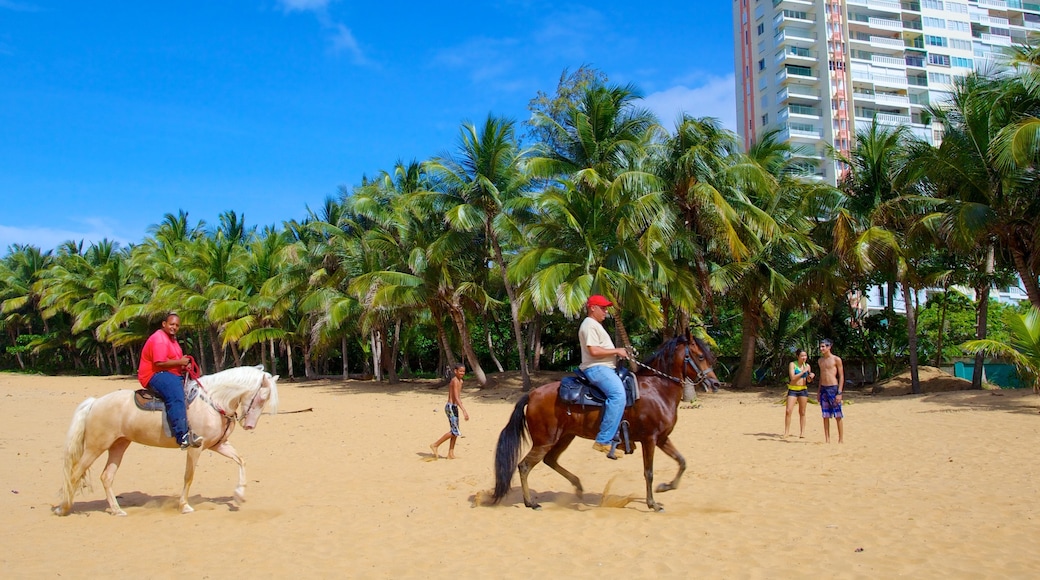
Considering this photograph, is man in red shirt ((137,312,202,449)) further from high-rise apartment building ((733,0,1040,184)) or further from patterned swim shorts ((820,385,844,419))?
high-rise apartment building ((733,0,1040,184))

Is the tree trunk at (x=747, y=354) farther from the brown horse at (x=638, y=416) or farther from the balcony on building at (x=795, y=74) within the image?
the balcony on building at (x=795, y=74)

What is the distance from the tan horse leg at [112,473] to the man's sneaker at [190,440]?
764mm

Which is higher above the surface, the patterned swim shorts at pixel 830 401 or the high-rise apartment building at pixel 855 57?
the high-rise apartment building at pixel 855 57

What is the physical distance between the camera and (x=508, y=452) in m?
8.19

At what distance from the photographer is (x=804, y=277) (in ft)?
72.7

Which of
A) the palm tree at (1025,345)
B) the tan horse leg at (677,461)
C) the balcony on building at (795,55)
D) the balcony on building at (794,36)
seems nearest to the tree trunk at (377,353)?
the palm tree at (1025,345)

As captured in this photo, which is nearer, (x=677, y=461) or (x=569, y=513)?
(x=569, y=513)

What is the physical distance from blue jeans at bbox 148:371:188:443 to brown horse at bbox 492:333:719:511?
3.56 meters

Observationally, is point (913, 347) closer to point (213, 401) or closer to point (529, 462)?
point (529, 462)

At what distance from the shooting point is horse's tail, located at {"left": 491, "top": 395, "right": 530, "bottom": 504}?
809 cm

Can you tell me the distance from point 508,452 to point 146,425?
4.13 meters

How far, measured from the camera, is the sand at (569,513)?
591 centimetres

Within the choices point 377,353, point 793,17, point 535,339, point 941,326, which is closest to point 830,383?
point 941,326

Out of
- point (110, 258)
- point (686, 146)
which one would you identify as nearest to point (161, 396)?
point (686, 146)
